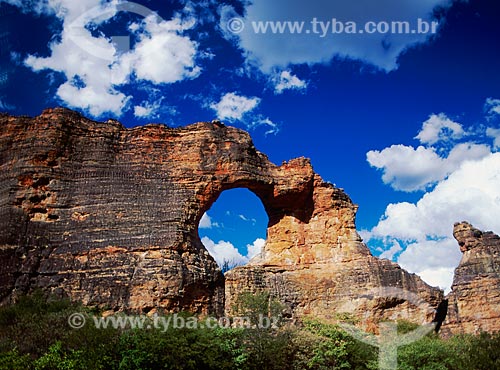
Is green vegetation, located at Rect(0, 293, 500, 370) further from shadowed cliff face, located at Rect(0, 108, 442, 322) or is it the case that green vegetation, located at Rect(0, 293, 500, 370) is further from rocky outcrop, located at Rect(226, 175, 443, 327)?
rocky outcrop, located at Rect(226, 175, 443, 327)

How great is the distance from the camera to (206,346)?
23375mm

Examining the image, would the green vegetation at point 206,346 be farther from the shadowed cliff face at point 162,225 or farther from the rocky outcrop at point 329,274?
the rocky outcrop at point 329,274

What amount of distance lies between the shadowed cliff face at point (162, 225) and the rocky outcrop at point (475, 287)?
15.4 feet

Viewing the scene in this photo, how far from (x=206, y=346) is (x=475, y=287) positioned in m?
23.0

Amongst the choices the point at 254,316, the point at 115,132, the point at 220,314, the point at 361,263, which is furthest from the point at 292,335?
the point at 115,132

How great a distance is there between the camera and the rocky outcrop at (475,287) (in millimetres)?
36719

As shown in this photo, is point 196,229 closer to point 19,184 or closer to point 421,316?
point 19,184

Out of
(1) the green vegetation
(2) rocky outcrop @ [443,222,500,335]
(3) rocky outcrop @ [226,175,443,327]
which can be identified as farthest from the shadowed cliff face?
(2) rocky outcrop @ [443,222,500,335]

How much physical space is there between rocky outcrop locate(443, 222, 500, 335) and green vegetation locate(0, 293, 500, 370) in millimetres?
7599

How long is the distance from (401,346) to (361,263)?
23.8 feet

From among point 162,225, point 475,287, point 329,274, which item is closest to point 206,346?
point 162,225

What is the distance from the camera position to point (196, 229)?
3155 cm

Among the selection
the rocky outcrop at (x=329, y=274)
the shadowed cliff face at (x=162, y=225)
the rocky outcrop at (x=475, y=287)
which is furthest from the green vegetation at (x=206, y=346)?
the rocky outcrop at (x=475, y=287)

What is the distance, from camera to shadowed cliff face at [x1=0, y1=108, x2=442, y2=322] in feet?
90.8
